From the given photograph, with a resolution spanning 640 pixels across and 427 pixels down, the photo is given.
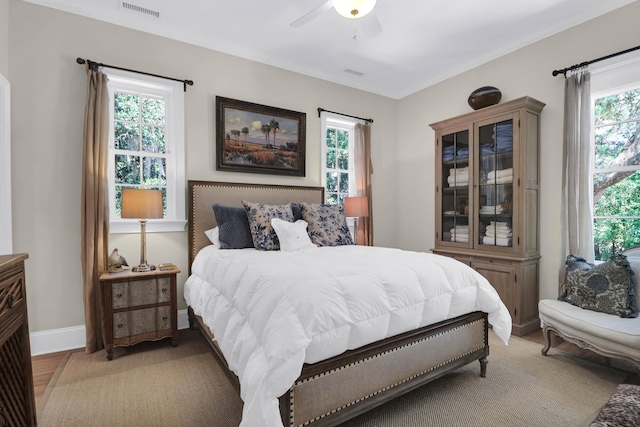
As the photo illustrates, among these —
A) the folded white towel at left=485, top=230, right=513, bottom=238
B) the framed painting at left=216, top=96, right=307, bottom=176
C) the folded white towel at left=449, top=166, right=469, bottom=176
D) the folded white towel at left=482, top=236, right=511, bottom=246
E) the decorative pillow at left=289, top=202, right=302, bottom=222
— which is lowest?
the folded white towel at left=482, top=236, right=511, bottom=246

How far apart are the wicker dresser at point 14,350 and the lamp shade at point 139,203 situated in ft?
4.75

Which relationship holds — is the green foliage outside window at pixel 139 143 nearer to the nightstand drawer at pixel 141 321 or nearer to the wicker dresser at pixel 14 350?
the nightstand drawer at pixel 141 321

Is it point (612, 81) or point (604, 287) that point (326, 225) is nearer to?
point (604, 287)

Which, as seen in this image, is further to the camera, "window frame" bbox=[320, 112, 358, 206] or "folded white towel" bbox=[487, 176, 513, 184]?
"window frame" bbox=[320, 112, 358, 206]

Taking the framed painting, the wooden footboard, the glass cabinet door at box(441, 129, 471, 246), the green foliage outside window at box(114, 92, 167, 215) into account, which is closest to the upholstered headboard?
the framed painting

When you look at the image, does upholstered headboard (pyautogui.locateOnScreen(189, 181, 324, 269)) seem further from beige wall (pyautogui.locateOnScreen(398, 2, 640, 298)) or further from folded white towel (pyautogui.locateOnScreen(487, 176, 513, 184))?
folded white towel (pyautogui.locateOnScreen(487, 176, 513, 184))

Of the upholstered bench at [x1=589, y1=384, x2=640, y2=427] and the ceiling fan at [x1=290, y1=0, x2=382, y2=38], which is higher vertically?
the ceiling fan at [x1=290, y1=0, x2=382, y2=38]

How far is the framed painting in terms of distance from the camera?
11.8ft

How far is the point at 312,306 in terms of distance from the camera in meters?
1.52

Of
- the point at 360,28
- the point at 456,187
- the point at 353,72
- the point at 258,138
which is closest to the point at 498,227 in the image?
the point at 456,187

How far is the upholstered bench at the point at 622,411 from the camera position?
1.11 m

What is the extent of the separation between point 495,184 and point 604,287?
135 centimetres

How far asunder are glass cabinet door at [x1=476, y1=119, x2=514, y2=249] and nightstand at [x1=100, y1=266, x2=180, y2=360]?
10.5 feet

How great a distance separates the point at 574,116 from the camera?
3025 mm
